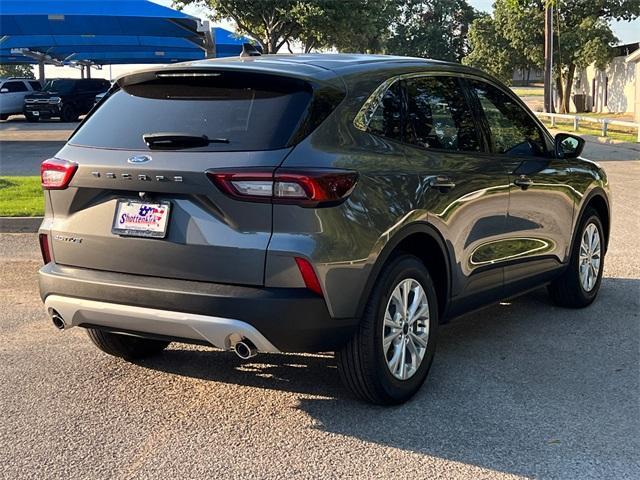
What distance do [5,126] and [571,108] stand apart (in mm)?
33785

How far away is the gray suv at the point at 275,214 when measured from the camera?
376 centimetres

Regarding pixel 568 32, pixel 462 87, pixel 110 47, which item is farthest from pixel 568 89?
pixel 462 87

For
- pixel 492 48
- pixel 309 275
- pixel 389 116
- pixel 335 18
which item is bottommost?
pixel 309 275

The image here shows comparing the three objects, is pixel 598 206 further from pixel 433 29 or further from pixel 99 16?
pixel 433 29

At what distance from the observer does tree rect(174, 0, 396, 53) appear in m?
32.1

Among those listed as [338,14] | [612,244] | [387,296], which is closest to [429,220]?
[387,296]

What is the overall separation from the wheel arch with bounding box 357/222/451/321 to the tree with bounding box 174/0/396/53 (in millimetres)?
28316

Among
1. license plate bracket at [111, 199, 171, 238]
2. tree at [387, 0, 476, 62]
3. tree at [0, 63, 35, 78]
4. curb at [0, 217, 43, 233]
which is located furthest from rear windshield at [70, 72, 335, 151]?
tree at [0, 63, 35, 78]

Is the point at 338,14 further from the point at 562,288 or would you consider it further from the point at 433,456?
the point at 433,456

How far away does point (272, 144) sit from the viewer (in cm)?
382

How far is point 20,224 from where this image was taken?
954cm

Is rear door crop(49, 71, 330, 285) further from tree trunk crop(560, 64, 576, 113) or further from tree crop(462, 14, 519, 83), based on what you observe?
tree crop(462, 14, 519, 83)

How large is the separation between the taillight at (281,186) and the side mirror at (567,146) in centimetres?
276

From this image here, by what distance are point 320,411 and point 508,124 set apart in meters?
2.48
